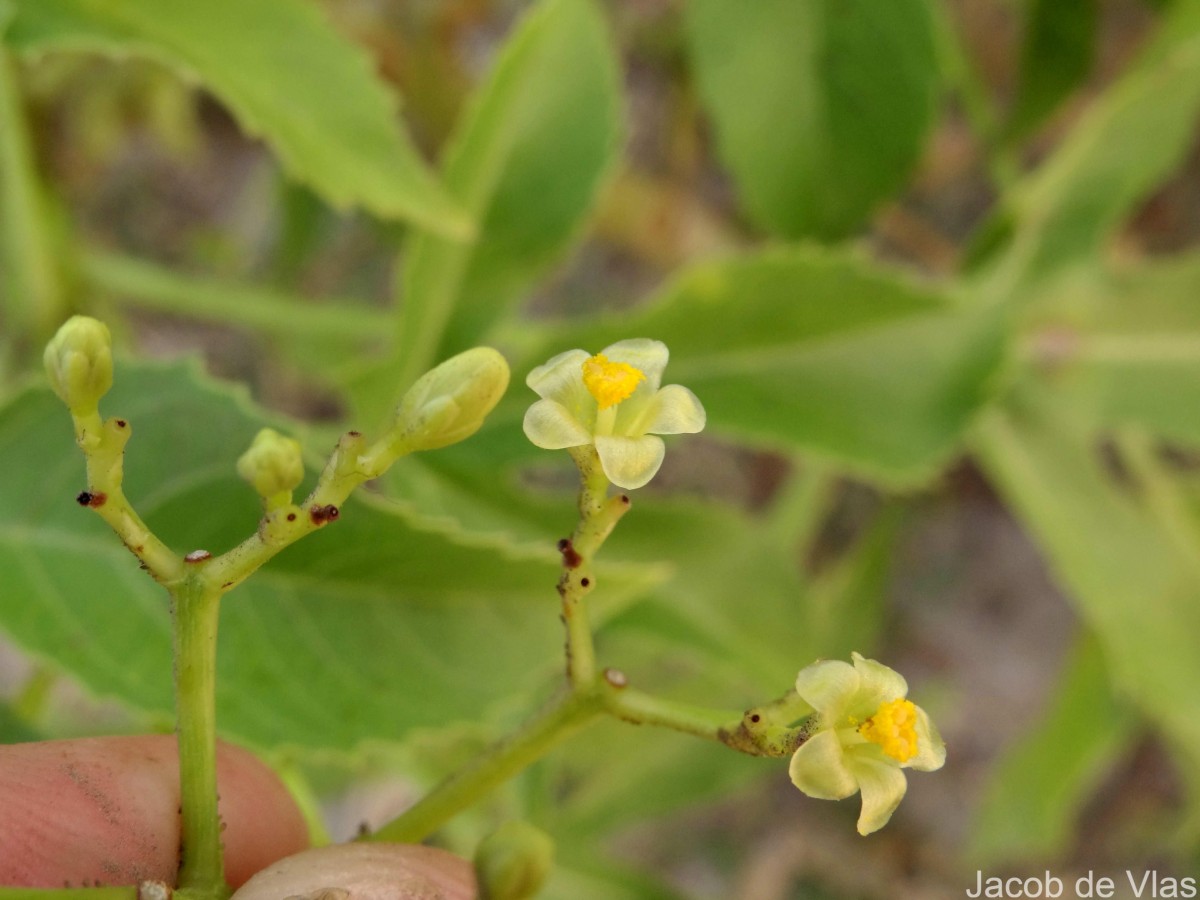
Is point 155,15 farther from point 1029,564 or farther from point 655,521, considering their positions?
point 1029,564

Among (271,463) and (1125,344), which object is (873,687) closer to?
(271,463)

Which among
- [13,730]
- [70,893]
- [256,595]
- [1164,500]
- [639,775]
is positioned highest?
[70,893]

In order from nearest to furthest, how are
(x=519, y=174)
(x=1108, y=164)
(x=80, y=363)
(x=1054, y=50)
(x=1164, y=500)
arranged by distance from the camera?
(x=80, y=363) → (x=519, y=174) → (x=1108, y=164) → (x=1054, y=50) → (x=1164, y=500)

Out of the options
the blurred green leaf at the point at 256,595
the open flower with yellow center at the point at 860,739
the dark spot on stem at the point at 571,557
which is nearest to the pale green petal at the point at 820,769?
the open flower with yellow center at the point at 860,739

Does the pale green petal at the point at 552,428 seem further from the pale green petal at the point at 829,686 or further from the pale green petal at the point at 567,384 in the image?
the pale green petal at the point at 829,686

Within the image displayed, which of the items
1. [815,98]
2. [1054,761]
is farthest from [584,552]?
[1054,761]

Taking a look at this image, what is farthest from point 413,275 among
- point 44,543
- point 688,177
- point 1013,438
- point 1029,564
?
point 1029,564

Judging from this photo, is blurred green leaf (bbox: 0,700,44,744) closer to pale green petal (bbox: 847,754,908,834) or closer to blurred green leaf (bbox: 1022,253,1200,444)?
pale green petal (bbox: 847,754,908,834)

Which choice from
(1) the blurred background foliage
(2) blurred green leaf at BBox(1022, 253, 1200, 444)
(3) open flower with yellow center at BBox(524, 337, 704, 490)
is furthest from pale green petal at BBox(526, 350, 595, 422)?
(2) blurred green leaf at BBox(1022, 253, 1200, 444)
